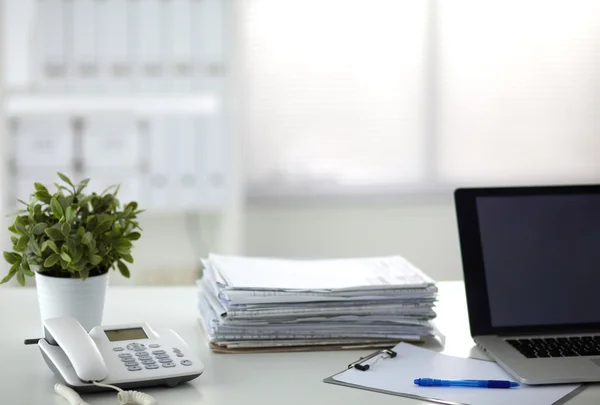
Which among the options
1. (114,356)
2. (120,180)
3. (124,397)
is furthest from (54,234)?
(120,180)

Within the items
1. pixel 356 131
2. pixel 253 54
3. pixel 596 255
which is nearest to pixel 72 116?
pixel 253 54

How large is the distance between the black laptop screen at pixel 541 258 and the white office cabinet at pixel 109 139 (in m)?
1.81

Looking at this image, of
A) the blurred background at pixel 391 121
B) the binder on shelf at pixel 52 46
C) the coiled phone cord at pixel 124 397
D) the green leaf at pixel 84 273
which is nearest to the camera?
the coiled phone cord at pixel 124 397

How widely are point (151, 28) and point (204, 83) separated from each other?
0.25 meters

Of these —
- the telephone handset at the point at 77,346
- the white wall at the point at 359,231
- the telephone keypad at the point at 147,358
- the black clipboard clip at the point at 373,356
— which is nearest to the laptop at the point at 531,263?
the black clipboard clip at the point at 373,356

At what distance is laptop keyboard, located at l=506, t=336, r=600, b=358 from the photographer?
121 centimetres

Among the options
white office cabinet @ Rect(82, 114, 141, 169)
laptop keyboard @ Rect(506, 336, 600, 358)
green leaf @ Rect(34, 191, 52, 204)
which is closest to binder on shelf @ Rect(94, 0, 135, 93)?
white office cabinet @ Rect(82, 114, 141, 169)

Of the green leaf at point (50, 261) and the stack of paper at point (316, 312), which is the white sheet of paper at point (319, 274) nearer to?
the stack of paper at point (316, 312)

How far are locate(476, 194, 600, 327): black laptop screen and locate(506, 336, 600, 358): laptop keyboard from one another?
39 millimetres

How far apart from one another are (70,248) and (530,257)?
686mm

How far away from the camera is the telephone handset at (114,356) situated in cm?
105

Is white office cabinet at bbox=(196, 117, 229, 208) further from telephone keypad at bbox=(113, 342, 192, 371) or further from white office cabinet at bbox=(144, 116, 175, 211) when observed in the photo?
telephone keypad at bbox=(113, 342, 192, 371)

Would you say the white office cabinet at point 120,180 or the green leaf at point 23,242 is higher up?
the green leaf at point 23,242

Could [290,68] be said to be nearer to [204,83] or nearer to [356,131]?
[356,131]
